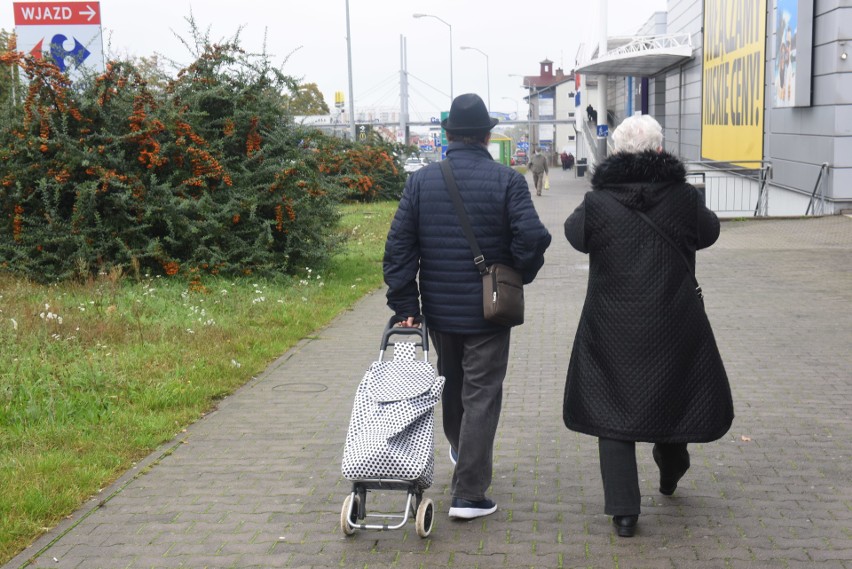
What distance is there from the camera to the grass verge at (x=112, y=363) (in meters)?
5.37

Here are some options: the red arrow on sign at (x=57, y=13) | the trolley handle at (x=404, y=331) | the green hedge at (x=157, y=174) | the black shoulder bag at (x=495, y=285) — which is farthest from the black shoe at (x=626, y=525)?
the red arrow on sign at (x=57, y=13)

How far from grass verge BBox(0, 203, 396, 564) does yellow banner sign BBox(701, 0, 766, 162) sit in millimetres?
17368

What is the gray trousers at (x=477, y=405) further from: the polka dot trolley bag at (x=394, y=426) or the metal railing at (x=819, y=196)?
the metal railing at (x=819, y=196)

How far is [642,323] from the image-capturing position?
4445mm

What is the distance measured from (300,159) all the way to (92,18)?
16.3ft

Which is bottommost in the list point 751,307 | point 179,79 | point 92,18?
point 751,307

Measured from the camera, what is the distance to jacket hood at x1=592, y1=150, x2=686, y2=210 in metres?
4.48

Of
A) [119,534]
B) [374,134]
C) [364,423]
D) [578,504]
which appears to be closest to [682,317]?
[578,504]

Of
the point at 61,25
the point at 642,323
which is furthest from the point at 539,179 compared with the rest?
the point at 642,323

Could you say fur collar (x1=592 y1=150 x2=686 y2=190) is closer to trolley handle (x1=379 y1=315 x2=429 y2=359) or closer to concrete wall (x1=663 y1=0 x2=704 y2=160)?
trolley handle (x1=379 y1=315 x2=429 y2=359)

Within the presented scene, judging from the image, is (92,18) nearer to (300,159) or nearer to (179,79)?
(179,79)

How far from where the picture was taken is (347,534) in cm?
447

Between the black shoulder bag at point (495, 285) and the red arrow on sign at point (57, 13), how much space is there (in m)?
12.6

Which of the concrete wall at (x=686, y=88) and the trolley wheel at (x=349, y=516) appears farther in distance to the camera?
the concrete wall at (x=686, y=88)
